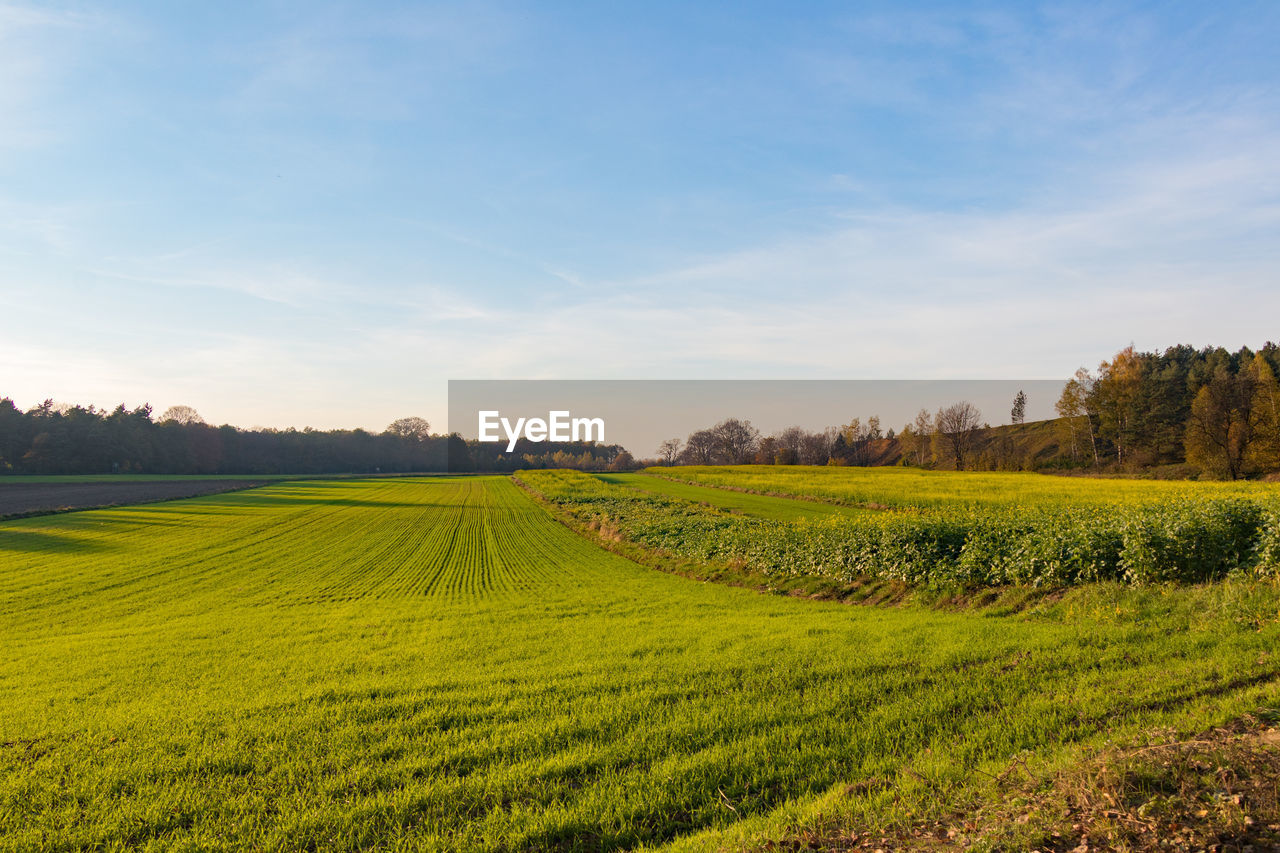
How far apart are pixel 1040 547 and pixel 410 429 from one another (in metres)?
174

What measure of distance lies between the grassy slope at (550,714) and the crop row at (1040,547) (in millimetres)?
2027

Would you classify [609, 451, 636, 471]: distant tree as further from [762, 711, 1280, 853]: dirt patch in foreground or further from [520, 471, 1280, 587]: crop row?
[762, 711, 1280, 853]: dirt patch in foreground

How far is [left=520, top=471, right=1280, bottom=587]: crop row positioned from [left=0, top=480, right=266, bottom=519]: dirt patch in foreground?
5148 cm

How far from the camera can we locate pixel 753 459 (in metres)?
144

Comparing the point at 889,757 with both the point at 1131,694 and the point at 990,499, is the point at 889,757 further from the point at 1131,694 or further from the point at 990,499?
the point at 990,499

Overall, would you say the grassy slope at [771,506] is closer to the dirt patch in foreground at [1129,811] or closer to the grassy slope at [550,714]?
the grassy slope at [550,714]

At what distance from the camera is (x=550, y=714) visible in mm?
7762

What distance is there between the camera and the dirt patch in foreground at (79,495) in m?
48.3

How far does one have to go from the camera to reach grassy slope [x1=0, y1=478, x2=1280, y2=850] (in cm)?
555

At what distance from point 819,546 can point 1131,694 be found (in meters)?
11.6

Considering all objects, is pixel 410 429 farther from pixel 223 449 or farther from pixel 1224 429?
pixel 1224 429

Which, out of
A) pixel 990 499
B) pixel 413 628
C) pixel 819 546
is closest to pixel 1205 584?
pixel 819 546

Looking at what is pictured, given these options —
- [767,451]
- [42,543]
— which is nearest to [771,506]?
[42,543]

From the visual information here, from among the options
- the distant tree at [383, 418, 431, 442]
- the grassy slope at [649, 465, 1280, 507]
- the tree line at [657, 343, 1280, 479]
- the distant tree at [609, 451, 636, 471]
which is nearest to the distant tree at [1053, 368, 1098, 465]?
the tree line at [657, 343, 1280, 479]
